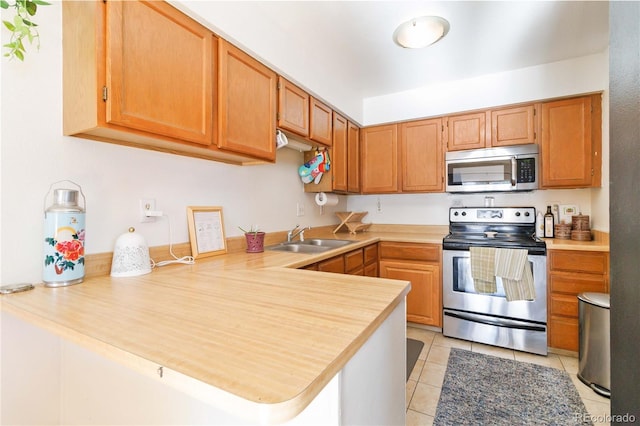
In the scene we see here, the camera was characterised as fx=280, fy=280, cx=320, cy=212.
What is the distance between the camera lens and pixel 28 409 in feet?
3.37

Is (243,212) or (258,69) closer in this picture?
(258,69)

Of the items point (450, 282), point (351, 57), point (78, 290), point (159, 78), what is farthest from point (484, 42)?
point (78, 290)

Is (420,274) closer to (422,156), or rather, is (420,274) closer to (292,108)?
(422,156)

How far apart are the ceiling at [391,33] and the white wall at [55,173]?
66 centimetres

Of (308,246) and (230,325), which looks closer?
(230,325)

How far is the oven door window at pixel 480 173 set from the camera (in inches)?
101

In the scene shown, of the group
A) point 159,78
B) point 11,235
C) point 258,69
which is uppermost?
point 258,69

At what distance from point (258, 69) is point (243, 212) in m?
0.94

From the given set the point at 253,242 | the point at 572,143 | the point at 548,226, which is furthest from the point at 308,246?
the point at 572,143

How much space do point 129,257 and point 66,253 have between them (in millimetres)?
221

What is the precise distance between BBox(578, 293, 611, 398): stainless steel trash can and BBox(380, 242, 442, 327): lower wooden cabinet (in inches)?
37.3

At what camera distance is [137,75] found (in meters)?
1.12

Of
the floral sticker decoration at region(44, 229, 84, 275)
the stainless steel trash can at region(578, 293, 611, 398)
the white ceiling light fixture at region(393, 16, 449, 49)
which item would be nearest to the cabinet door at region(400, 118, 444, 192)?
the white ceiling light fixture at region(393, 16, 449, 49)

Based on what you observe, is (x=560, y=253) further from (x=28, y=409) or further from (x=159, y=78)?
(x=28, y=409)
